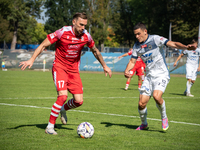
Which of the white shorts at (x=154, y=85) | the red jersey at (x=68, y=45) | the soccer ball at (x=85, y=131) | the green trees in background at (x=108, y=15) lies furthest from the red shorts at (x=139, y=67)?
the green trees in background at (x=108, y=15)

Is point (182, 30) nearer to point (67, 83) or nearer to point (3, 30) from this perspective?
point (3, 30)

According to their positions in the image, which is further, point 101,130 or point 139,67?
point 139,67

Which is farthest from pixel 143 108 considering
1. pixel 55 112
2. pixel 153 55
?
pixel 55 112

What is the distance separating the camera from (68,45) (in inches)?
236

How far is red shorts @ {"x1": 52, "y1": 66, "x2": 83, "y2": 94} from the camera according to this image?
19.6 ft

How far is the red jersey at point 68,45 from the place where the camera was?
19.4 feet

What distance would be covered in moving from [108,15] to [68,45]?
53.1 meters

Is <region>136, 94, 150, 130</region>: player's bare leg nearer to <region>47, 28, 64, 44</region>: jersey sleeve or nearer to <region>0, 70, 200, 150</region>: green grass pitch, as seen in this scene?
<region>0, 70, 200, 150</region>: green grass pitch

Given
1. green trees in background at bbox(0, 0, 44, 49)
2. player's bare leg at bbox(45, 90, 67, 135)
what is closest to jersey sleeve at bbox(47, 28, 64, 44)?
player's bare leg at bbox(45, 90, 67, 135)

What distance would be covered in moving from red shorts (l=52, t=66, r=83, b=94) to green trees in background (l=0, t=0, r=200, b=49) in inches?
1974

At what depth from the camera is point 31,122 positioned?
6898mm

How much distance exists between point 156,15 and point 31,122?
59834mm

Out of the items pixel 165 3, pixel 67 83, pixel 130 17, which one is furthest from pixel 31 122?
pixel 130 17

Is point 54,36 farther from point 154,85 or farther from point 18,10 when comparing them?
point 18,10
